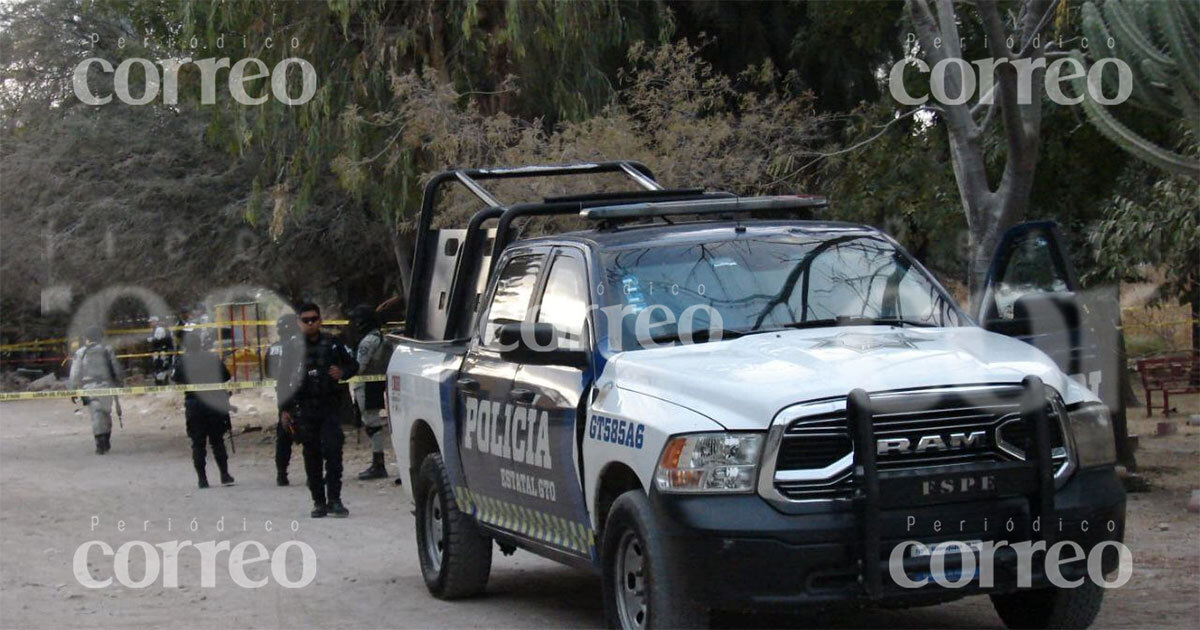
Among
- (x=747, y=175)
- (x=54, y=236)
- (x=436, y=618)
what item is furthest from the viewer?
(x=54, y=236)

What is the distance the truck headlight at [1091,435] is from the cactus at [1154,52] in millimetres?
4843

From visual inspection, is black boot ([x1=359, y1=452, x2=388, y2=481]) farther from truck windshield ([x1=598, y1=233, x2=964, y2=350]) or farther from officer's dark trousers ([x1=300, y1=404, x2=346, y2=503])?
truck windshield ([x1=598, y1=233, x2=964, y2=350])

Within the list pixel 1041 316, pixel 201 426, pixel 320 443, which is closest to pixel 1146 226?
pixel 1041 316

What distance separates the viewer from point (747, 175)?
15.3 m

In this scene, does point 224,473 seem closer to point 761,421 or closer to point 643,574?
point 643,574

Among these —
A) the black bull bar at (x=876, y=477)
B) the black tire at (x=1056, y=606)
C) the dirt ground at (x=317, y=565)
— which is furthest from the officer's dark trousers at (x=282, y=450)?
the black bull bar at (x=876, y=477)

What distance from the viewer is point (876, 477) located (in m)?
6.26

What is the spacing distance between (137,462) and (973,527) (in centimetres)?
1782

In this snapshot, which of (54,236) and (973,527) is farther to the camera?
(54,236)

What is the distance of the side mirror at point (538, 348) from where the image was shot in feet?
25.0

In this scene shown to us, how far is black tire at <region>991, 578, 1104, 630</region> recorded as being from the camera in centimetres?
704

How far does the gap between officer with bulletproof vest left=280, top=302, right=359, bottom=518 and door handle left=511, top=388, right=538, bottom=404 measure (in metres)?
6.07

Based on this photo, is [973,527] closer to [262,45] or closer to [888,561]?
[888,561]

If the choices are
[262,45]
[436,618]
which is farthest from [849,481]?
[262,45]
